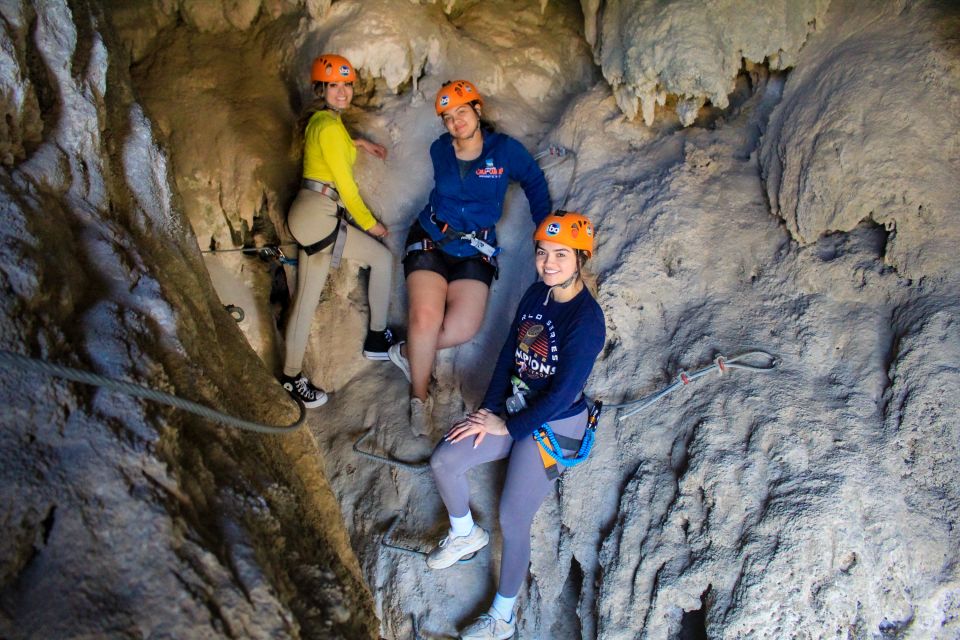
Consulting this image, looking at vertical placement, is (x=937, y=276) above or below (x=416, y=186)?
below

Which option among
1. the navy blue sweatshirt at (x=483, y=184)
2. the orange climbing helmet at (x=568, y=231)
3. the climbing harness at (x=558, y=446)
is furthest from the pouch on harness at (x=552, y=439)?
the navy blue sweatshirt at (x=483, y=184)

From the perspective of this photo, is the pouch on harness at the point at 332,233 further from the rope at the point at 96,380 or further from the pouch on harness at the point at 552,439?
the rope at the point at 96,380

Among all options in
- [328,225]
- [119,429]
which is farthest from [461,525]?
[119,429]

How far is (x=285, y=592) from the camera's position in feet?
5.70

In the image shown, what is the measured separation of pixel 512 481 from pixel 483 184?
1.60 metres

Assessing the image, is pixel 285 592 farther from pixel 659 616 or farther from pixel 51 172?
pixel 659 616

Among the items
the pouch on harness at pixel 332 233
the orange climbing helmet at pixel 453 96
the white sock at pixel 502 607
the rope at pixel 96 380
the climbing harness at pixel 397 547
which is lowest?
the white sock at pixel 502 607

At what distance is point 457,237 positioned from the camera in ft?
12.5

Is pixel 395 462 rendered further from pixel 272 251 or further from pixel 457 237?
pixel 272 251

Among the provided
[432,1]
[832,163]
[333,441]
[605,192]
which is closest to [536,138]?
[605,192]

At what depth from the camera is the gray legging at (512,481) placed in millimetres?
3018

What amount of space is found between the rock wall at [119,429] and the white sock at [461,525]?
0.90 meters

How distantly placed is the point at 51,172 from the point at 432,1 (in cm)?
300

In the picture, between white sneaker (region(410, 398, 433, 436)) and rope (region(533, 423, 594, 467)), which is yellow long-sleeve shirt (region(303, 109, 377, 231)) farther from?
rope (region(533, 423, 594, 467))
